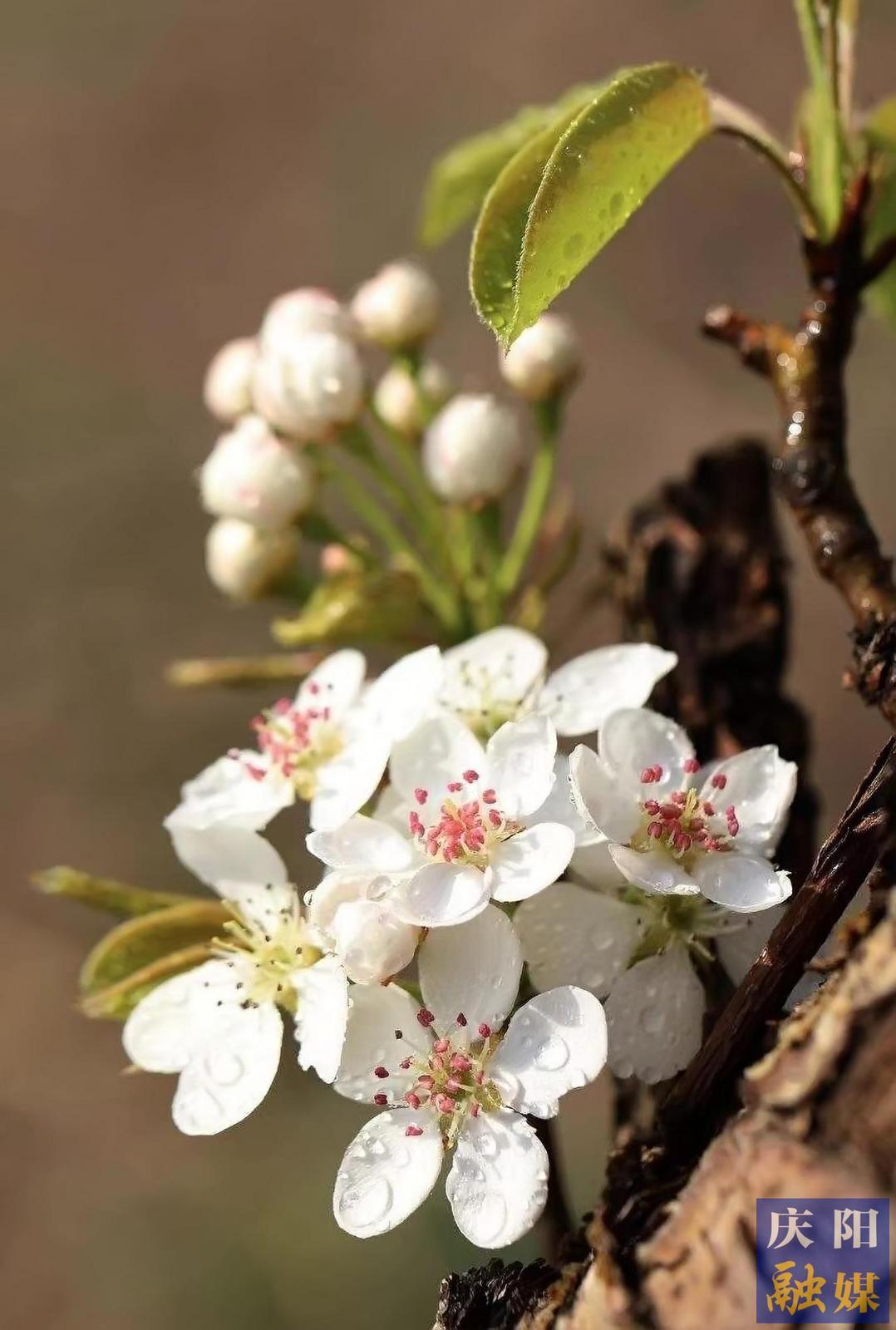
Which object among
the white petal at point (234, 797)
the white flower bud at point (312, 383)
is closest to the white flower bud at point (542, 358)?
the white flower bud at point (312, 383)

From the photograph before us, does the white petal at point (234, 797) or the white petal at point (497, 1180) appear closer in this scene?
the white petal at point (497, 1180)

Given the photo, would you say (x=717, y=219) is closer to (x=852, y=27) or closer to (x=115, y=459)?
(x=115, y=459)

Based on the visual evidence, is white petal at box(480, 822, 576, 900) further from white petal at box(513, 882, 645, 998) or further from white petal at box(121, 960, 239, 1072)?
white petal at box(121, 960, 239, 1072)

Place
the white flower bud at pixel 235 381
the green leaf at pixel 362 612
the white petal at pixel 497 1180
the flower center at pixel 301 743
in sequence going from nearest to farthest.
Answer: the white petal at pixel 497 1180
the flower center at pixel 301 743
the green leaf at pixel 362 612
the white flower bud at pixel 235 381

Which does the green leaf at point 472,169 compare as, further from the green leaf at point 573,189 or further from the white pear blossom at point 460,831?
the white pear blossom at point 460,831

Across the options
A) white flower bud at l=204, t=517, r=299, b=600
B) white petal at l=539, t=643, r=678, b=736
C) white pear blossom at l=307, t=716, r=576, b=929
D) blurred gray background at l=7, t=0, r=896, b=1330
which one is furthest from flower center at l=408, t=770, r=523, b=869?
blurred gray background at l=7, t=0, r=896, b=1330

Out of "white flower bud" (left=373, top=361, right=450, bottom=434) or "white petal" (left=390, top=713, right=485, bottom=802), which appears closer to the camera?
"white petal" (left=390, top=713, right=485, bottom=802)

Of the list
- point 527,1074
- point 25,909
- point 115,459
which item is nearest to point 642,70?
point 527,1074
